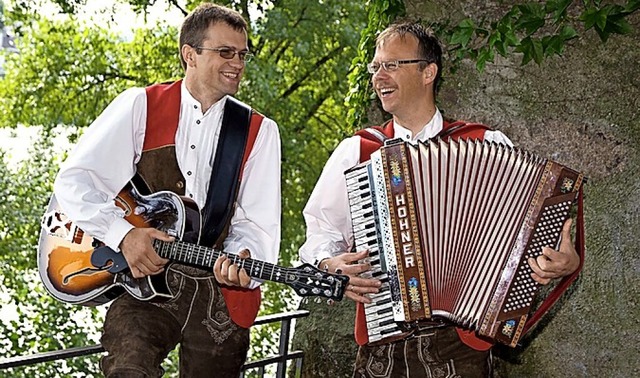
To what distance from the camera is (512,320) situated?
2752mm

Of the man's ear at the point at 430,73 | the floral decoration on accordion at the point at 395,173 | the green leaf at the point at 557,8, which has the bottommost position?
the floral decoration on accordion at the point at 395,173

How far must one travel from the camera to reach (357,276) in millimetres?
2855

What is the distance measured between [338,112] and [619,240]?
7.10 m

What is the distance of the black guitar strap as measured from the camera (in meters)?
3.10

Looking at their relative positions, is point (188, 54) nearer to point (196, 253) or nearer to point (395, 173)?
point (196, 253)

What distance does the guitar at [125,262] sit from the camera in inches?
114

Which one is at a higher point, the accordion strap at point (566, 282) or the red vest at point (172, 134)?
the red vest at point (172, 134)

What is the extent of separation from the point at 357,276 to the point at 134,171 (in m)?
0.78

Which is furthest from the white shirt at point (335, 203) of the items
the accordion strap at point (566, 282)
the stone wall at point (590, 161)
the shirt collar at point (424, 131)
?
the stone wall at point (590, 161)

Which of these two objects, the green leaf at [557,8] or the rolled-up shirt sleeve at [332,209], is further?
the green leaf at [557,8]


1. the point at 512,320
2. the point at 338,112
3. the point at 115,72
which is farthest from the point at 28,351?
the point at 512,320

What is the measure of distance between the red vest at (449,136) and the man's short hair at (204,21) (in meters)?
0.55

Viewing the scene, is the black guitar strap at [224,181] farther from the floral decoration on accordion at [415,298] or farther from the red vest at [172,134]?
the floral decoration on accordion at [415,298]

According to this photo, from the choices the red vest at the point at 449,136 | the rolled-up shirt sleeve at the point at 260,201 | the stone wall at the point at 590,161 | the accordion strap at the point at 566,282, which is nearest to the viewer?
the accordion strap at the point at 566,282
